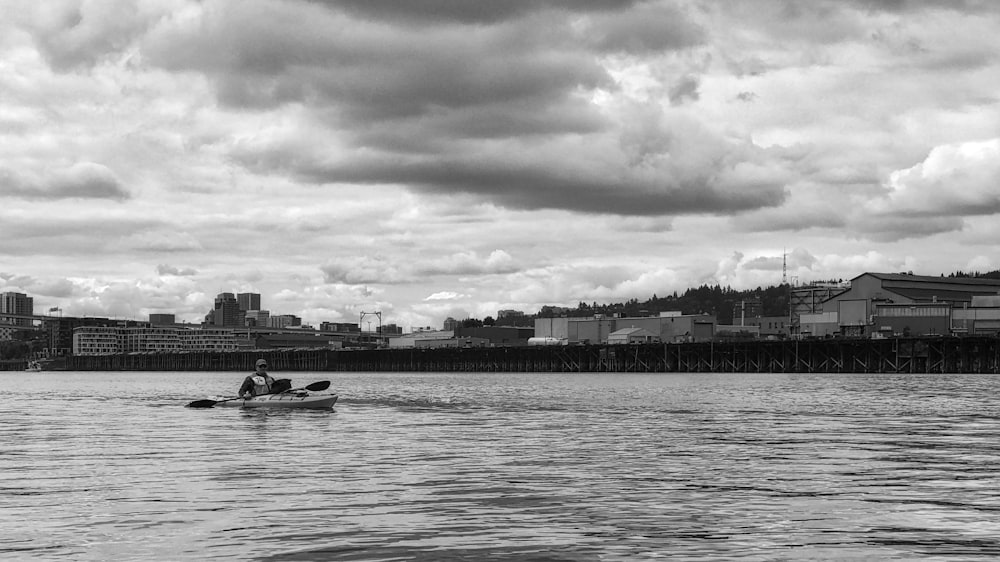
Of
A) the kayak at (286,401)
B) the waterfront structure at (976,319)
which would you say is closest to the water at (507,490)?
the kayak at (286,401)

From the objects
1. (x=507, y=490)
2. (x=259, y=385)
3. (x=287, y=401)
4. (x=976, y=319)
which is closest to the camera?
(x=507, y=490)

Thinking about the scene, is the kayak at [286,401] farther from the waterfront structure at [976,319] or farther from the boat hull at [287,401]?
the waterfront structure at [976,319]

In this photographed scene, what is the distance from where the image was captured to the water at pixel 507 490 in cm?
1958

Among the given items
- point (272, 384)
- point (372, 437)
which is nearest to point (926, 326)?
point (272, 384)

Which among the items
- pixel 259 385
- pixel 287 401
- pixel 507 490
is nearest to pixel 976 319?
pixel 287 401

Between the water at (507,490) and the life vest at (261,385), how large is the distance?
9.20m

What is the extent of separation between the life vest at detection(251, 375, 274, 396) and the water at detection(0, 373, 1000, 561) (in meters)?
9.20

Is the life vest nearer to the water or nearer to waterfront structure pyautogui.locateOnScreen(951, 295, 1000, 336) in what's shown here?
the water

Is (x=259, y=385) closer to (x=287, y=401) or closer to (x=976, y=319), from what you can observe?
(x=287, y=401)

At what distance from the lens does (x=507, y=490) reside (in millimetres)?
27047

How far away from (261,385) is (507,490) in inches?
1507

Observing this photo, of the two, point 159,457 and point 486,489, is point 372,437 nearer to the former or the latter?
point 159,457

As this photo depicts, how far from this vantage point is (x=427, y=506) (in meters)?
24.4

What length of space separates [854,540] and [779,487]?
24.3 feet
